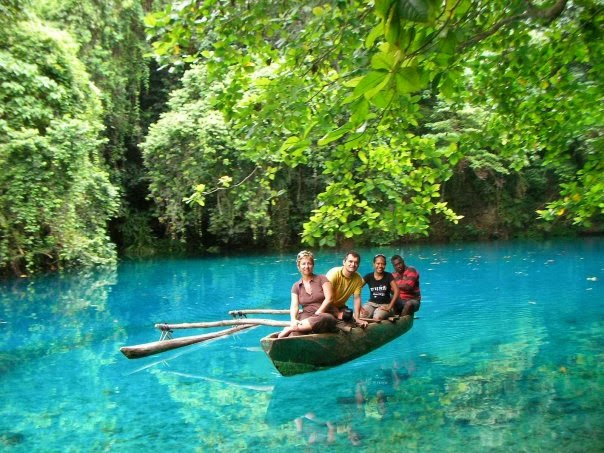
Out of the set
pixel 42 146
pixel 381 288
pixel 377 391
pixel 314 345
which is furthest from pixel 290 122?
pixel 42 146

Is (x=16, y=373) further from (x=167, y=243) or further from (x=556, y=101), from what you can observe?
(x=167, y=243)

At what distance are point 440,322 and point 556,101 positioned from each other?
14.8 ft

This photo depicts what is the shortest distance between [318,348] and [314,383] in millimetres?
452

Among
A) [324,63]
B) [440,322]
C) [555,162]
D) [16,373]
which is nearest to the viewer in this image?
[324,63]

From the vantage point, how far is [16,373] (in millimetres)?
7258

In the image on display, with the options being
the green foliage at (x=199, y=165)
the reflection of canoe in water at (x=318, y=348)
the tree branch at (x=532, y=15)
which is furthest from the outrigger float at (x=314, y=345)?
the green foliage at (x=199, y=165)

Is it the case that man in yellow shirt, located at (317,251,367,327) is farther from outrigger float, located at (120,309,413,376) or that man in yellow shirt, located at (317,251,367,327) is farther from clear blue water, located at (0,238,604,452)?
clear blue water, located at (0,238,604,452)

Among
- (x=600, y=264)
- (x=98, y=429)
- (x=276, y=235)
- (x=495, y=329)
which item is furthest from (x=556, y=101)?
(x=276, y=235)

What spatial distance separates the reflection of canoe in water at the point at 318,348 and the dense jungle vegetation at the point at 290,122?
3.82 feet

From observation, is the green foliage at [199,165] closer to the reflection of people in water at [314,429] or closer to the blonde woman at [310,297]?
the blonde woman at [310,297]

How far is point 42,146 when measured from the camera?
1395cm

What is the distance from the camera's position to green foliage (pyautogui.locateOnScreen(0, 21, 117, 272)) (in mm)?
13906

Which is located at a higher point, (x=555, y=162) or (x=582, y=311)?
(x=555, y=162)

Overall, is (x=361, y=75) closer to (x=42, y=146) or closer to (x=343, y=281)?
(x=343, y=281)
